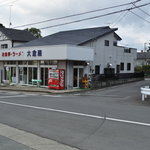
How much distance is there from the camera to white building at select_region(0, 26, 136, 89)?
2452 cm

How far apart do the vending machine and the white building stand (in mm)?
634

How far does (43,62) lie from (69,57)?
4.38 meters

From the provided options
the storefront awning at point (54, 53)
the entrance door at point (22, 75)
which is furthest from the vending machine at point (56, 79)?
the entrance door at point (22, 75)

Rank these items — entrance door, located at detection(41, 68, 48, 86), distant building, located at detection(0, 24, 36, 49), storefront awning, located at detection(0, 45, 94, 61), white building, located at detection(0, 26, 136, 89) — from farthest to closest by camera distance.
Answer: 1. distant building, located at detection(0, 24, 36, 49)
2. entrance door, located at detection(41, 68, 48, 86)
3. white building, located at detection(0, 26, 136, 89)
4. storefront awning, located at detection(0, 45, 94, 61)

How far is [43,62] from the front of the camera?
1046 inches

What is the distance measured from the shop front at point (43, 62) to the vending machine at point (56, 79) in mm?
625

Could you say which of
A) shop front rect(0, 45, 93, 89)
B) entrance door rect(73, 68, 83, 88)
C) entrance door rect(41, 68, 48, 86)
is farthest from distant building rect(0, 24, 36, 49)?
entrance door rect(73, 68, 83, 88)

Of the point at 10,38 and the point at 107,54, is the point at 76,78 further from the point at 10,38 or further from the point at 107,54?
the point at 10,38

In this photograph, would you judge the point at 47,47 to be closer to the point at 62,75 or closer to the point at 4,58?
the point at 62,75

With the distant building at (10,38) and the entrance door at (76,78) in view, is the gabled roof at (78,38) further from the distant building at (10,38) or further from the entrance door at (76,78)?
the distant building at (10,38)

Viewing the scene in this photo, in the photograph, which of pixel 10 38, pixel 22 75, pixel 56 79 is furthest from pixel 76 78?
pixel 10 38

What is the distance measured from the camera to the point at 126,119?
9.80m

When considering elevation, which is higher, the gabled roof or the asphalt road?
the gabled roof

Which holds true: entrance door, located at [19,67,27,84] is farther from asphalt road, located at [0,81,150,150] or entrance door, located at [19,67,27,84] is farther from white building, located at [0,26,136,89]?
asphalt road, located at [0,81,150,150]
